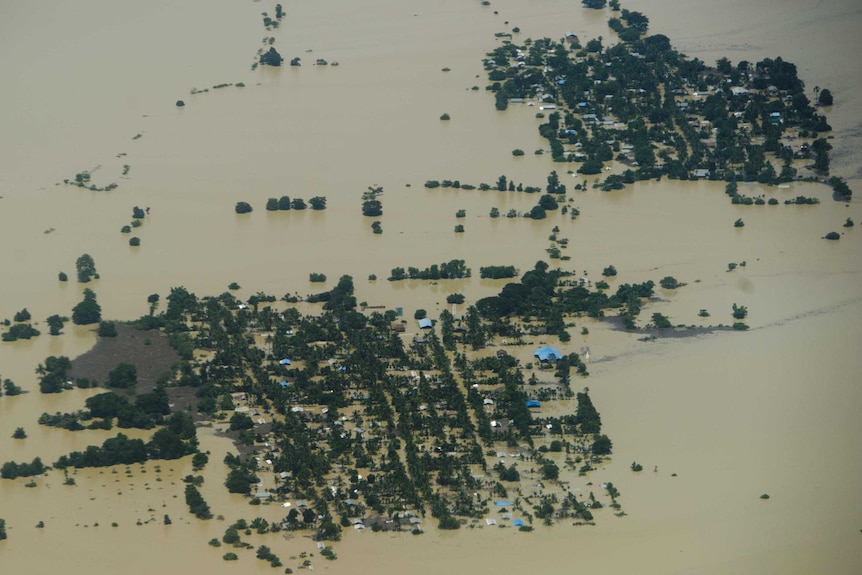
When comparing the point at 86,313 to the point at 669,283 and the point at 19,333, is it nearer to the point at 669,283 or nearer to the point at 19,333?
the point at 19,333

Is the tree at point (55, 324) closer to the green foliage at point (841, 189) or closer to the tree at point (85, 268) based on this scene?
the tree at point (85, 268)

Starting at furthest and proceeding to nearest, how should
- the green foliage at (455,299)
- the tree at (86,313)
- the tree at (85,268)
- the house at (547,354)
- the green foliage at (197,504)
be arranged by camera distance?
the tree at (85,268)
the green foliage at (455,299)
the tree at (86,313)
the house at (547,354)
the green foliage at (197,504)

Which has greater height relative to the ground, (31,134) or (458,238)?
(31,134)

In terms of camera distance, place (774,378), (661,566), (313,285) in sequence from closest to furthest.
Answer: (661,566), (774,378), (313,285)

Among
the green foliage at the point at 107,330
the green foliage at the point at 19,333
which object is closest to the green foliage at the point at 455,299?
the green foliage at the point at 107,330

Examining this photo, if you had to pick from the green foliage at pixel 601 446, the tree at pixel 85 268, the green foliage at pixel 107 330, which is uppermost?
the tree at pixel 85 268

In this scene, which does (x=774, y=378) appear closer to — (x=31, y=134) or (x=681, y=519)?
(x=681, y=519)

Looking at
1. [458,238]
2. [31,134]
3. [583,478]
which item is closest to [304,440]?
[583,478]

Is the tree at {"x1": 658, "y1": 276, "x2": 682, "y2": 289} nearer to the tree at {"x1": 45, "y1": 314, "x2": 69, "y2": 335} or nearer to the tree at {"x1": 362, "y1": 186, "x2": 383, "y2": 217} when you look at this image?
the tree at {"x1": 362, "y1": 186, "x2": 383, "y2": 217}
